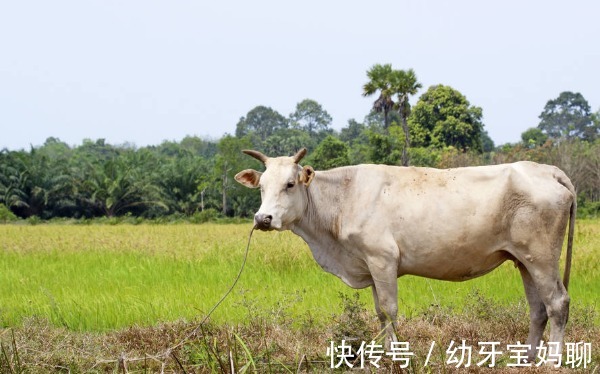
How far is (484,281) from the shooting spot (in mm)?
8984

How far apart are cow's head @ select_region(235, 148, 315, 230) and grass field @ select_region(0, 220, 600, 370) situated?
921 mm

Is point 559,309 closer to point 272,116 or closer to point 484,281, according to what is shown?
point 484,281

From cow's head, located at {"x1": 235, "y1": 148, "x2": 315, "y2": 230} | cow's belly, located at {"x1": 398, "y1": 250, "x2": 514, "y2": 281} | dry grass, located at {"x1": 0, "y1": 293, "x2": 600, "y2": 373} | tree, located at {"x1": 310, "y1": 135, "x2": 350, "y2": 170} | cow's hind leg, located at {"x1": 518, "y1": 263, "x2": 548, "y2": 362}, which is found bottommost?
dry grass, located at {"x1": 0, "y1": 293, "x2": 600, "y2": 373}

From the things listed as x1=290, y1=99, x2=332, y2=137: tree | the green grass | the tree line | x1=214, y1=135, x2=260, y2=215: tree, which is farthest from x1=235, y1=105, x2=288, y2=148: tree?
the green grass

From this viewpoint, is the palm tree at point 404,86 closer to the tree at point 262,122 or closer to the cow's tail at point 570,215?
the cow's tail at point 570,215

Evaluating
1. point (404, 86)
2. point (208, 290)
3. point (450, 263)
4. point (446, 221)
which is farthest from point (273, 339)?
point (404, 86)

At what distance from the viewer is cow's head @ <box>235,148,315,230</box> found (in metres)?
4.92

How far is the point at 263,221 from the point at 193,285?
15.0 feet

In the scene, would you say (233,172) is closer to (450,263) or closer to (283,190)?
(283,190)

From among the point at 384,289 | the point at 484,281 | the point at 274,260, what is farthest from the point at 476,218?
the point at 274,260

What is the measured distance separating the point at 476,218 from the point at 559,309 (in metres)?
0.92

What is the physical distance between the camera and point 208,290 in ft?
28.0

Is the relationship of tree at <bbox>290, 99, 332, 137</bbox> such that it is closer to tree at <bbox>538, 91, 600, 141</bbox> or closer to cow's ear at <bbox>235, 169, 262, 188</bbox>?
tree at <bbox>538, 91, 600, 141</bbox>

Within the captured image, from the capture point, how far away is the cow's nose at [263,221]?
4.75 m
